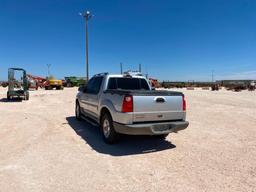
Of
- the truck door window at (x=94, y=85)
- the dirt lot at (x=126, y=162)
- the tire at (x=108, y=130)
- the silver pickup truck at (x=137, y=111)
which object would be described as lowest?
the dirt lot at (x=126, y=162)

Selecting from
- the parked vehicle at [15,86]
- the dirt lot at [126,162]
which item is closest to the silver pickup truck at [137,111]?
the dirt lot at [126,162]

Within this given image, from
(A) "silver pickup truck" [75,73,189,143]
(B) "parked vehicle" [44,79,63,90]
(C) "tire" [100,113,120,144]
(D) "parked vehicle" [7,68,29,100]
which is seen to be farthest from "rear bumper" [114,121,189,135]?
(B) "parked vehicle" [44,79,63,90]

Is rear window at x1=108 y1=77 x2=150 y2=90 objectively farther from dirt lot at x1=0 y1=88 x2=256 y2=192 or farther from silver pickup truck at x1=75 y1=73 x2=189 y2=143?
dirt lot at x1=0 y1=88 x2=256 y2=192

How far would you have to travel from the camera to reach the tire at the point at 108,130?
5.64m

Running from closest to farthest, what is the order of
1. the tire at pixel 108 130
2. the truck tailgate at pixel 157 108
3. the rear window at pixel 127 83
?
1. the truck tailgate at pixel 157 108
2. the tire at pixel 108 130
3. the rear window at pixel 127 83

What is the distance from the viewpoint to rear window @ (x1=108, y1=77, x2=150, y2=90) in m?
6.75

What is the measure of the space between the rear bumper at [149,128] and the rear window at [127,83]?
1745mm

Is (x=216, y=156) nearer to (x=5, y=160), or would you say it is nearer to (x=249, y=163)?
(x=249, y=163)

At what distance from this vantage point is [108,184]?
3.56 meters

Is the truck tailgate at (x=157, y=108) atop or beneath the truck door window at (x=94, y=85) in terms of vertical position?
beneath

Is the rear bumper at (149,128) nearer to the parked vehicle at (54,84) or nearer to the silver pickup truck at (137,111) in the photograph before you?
the silver pickup truck at (137,111)

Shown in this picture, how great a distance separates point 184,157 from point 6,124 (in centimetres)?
691

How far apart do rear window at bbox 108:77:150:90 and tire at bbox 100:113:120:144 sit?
3.67 feet

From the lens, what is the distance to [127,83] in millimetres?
6996
